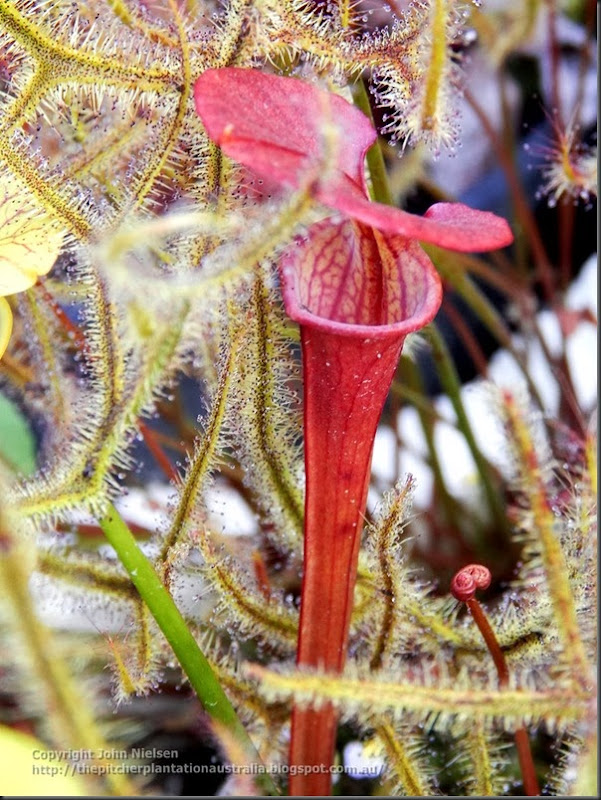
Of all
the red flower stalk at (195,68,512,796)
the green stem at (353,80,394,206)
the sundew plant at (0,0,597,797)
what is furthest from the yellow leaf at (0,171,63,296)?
the green stem at (353,80,394,206)

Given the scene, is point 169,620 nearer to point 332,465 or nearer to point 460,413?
point 332,465

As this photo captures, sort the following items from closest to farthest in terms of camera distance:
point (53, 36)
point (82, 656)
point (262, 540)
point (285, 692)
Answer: point (285, 692)
point (53, 36)
point (82, 656)
point (262, 540)

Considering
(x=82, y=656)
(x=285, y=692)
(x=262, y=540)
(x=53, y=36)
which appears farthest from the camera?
(x=262, y=540)

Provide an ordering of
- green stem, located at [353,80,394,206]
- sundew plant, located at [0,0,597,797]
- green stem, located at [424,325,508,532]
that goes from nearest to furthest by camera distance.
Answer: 1. sundew plant, located at [0,0,597,797]
2. green stem, located at [353,80,394,206]
3. green stem, located at [424,325,508,532]

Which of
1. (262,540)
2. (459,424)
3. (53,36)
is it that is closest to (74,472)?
(53,36)

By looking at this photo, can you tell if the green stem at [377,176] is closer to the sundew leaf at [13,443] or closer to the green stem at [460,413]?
the green stem at [460,413]

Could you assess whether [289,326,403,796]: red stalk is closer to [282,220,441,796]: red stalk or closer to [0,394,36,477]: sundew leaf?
[282,220,441,796]: red stalk

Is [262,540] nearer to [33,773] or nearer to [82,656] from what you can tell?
[82,656]

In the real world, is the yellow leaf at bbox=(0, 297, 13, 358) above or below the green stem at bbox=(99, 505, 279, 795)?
above
